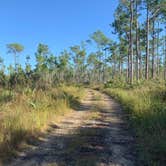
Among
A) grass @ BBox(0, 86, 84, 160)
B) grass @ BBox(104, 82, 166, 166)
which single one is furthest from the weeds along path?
grass @ BBox(0, 86, 84, 160)

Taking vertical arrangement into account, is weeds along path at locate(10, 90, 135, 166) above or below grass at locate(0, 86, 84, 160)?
below

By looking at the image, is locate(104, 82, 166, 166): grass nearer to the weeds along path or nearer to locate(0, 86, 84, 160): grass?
the weeds along path

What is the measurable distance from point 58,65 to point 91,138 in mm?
67188

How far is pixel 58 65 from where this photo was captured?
240 ft

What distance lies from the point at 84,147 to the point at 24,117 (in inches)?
101

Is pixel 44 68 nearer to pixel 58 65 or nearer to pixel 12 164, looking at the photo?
pixel 58 65

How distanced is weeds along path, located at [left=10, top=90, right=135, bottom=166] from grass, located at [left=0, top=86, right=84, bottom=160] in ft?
1.23

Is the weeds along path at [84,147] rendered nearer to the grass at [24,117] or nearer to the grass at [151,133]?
the grass at [151,133]

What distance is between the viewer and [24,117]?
779cm

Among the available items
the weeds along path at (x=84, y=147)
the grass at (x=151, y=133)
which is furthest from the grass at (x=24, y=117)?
the grass at (x=151, y=133)

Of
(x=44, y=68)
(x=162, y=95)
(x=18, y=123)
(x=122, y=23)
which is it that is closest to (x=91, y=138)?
(x=18, y=123)

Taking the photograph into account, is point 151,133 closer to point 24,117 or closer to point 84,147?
point 84,147

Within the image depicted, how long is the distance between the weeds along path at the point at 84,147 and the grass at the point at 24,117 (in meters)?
0.38

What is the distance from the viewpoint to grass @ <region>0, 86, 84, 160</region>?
19.7 ft
